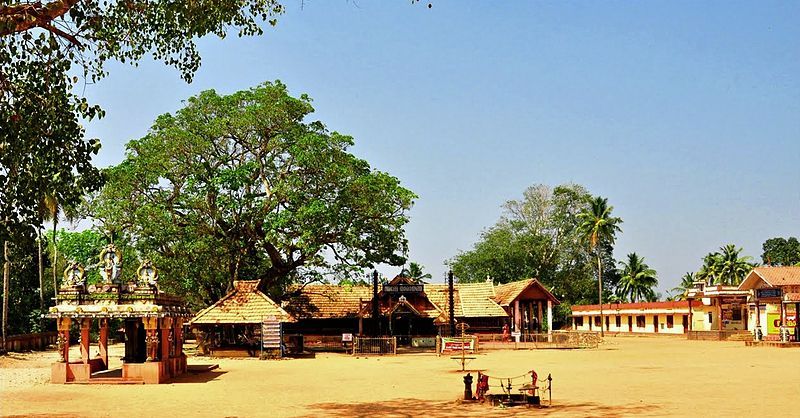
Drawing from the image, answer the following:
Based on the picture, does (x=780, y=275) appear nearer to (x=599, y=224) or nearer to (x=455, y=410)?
(x=599, y=224)

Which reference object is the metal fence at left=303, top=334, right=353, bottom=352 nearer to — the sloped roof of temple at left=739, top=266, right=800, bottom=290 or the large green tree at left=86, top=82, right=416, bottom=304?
the large green tree at left=86, top=82, right=416, bottom=304

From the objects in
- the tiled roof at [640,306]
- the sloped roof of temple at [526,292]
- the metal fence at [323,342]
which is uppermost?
the sloped roof of temple at [526,292]

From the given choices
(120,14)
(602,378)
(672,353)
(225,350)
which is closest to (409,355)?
(225,350)

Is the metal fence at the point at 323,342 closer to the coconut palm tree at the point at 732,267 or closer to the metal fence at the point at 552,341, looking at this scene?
the metal fence at the point at 552,341

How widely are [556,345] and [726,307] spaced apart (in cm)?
2082

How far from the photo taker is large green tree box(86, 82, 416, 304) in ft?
129

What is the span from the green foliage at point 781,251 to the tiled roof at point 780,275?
37.4m

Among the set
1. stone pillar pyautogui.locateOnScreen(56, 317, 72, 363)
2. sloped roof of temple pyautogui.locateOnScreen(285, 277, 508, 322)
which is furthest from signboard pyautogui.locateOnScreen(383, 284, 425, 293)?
stone pillar pyautogui.locateOnScreen(56, 317, 72, 363)

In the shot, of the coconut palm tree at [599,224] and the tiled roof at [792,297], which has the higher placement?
the coconut palm tree at [599,224]

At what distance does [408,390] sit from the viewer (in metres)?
22.4

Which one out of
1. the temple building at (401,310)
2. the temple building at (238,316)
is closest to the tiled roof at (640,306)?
the temple building at (401,310)

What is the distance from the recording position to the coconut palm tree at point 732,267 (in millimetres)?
84562

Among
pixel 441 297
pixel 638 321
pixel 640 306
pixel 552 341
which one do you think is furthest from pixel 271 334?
pixel 638 321

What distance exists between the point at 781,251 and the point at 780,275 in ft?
171
